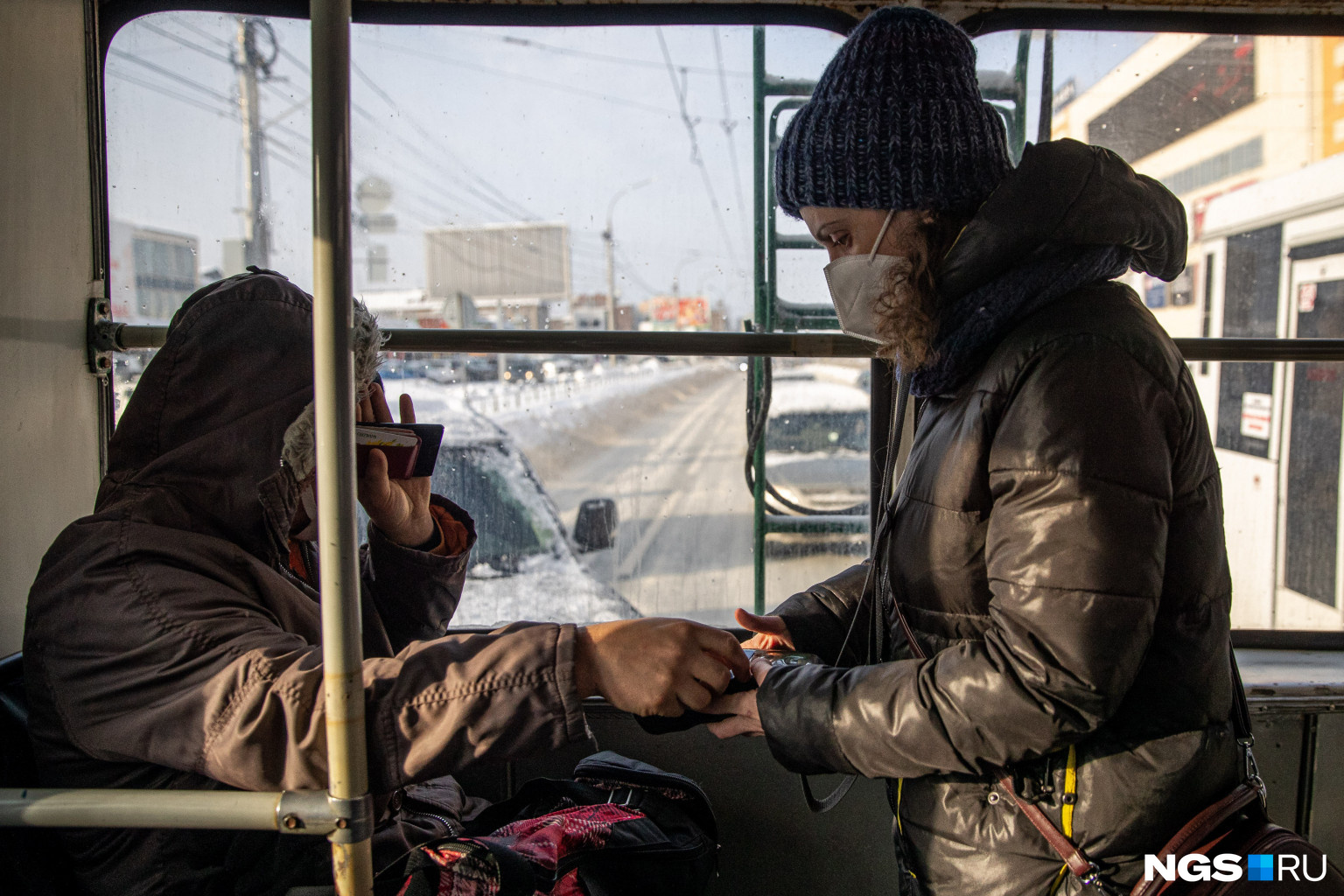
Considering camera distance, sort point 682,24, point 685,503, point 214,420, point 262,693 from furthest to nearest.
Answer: point 685,503 < point 682,24 < point 214,420 < point 262,693

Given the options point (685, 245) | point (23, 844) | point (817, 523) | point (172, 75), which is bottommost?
point (23, 844)

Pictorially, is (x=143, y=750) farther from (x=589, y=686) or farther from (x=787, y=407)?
(x=787, y=407)

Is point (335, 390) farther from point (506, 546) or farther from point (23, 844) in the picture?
point (506, 546)

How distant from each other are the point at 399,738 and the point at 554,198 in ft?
5.68

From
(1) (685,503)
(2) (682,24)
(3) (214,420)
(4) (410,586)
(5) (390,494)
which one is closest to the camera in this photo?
(3) (214,420)

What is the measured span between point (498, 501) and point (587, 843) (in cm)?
138

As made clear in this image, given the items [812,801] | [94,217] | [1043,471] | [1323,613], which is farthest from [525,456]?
[1323,613]

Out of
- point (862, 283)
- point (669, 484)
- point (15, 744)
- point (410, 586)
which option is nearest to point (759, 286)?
point (669, 484)

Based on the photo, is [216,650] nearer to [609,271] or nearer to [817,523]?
[609,271]

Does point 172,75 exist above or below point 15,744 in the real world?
above

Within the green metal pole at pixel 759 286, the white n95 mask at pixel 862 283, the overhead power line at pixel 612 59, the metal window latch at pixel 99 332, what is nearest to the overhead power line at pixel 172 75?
the metal window latch at pixel 99 332

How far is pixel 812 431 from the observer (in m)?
2.69

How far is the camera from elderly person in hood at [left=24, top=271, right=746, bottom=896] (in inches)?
48.1

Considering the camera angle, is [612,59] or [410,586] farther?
[612,59]
